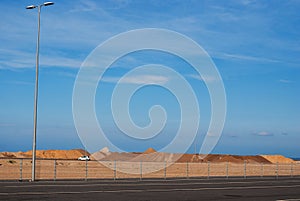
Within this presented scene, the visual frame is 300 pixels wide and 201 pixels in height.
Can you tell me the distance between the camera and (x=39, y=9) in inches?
1230

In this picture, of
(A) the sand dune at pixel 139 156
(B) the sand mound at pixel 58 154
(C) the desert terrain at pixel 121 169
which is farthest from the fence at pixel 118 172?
(B) the sand mound at pixel 58 154

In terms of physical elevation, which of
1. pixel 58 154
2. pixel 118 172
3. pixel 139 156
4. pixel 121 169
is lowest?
pixel 118 172

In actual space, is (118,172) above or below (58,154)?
below

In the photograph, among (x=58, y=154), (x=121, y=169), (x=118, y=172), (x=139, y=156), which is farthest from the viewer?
(x=139, y=156)

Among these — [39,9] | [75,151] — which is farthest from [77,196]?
[75,151]

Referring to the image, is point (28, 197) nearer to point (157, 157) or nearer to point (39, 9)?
point (39, 9)

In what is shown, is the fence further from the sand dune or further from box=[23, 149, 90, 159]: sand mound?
box=[23, 149, 90, 159]: sand mound

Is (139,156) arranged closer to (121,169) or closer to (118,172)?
(121,169)

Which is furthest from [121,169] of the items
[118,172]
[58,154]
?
[58,154]

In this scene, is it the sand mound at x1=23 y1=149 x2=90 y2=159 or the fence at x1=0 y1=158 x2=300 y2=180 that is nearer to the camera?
the fence at x1=0 y1=158 x2=300 y2=180

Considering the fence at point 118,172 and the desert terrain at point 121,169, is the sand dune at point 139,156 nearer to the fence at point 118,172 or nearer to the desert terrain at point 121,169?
the desert terrain at point 121,169

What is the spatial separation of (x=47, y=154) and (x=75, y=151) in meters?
14.3

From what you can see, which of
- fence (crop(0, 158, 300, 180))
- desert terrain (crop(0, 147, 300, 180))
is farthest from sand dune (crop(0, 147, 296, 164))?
fence (crop(0, 158, 300, 180))

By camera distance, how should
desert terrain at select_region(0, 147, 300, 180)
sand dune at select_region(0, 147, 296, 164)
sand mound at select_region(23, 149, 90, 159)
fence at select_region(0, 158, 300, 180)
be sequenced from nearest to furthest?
fence at select_region(0, 158, 300, 180), desert terrain at select_region(0, 147, 300, 180), sand dune at select_region(0, 147, 296, 164), sand mound at select_region(23, 149, 90, 159)
